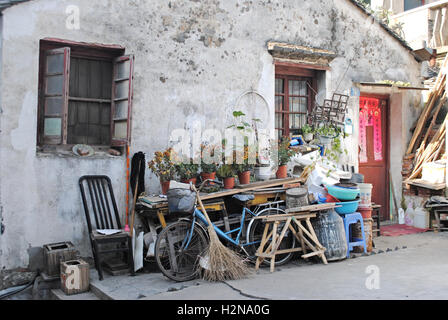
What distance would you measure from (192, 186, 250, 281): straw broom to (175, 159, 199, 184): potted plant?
1085 mm

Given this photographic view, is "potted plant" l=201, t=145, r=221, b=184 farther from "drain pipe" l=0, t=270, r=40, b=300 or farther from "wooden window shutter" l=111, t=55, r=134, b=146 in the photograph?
"drain pipe" l=0, t=270, r=40, b=300

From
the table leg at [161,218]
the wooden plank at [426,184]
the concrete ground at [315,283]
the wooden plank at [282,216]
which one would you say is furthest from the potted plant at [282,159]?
the wooden plank at [426,184]

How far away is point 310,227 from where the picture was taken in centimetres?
643

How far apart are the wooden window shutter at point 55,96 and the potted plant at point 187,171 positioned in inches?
64.3

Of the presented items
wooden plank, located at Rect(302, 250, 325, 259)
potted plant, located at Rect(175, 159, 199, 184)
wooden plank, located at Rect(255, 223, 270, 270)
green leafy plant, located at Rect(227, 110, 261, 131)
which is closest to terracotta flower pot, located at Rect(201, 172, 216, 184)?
potted plant, located at Rect(175, 159, 199, 184)

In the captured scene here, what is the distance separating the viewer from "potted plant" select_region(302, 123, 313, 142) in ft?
27.8

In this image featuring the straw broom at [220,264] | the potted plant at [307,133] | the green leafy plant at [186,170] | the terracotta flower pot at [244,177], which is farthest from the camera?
the potted plant at [307,133]

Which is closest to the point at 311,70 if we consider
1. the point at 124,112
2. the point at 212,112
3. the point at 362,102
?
the point at 362,102

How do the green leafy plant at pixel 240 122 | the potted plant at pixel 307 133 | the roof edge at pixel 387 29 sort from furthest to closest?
the roof edge at pixel 387 29 → the potted plant at pixel 307 133 → the green leafy plant at pixel 240 122

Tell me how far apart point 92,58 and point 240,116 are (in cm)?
264

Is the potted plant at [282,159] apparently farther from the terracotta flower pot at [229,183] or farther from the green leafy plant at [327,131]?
the green leafy plant at [327,131]

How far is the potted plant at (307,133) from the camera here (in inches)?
333

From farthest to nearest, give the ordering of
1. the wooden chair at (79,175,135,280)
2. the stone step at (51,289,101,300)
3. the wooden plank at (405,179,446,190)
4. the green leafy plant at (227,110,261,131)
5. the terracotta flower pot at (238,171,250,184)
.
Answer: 1. the wooden plank at (405,179,446,190)
2. the green leafy plant at (227,110,261,131)
3. the terracotta flower pot at (238,171,250,184)
4. the wooden chair at (79,175,135,280)
5. the stone step at (51,289,101,300)
